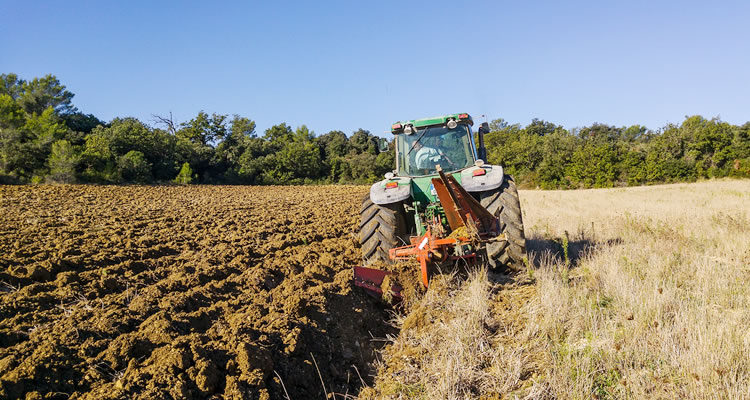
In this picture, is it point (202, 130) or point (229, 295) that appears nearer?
point (229, 295)

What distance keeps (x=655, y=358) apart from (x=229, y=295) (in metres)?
3.39

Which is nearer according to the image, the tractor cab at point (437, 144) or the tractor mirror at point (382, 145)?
the tractor cab at point (437, 144)

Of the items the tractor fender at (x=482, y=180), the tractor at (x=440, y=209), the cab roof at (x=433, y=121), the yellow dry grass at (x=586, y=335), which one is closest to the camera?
the yellow dry grass at (x=586, y=335)

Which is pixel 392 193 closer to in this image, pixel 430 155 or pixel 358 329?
pixel 430 155

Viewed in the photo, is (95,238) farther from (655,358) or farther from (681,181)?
(681,181)

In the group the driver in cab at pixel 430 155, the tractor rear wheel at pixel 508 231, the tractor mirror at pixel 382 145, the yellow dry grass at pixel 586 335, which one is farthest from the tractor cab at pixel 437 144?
the yellow dry grass at pixel 586 335

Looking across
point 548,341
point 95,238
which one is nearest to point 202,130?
point 95,238

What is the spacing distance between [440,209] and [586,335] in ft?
7.67

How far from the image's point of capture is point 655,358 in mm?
2574

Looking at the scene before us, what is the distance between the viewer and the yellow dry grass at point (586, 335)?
93.4 inches

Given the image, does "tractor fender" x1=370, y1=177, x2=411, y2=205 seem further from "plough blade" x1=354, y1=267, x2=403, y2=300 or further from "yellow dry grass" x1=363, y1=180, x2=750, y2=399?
"yellow dry grass" x1=363, y1=180, x2=750, y2=399

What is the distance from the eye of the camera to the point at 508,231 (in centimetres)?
459

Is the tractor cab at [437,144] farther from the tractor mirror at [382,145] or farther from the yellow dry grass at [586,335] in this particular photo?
the yellow dry grass at [586,335]

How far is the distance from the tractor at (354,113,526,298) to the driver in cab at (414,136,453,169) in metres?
0.01
